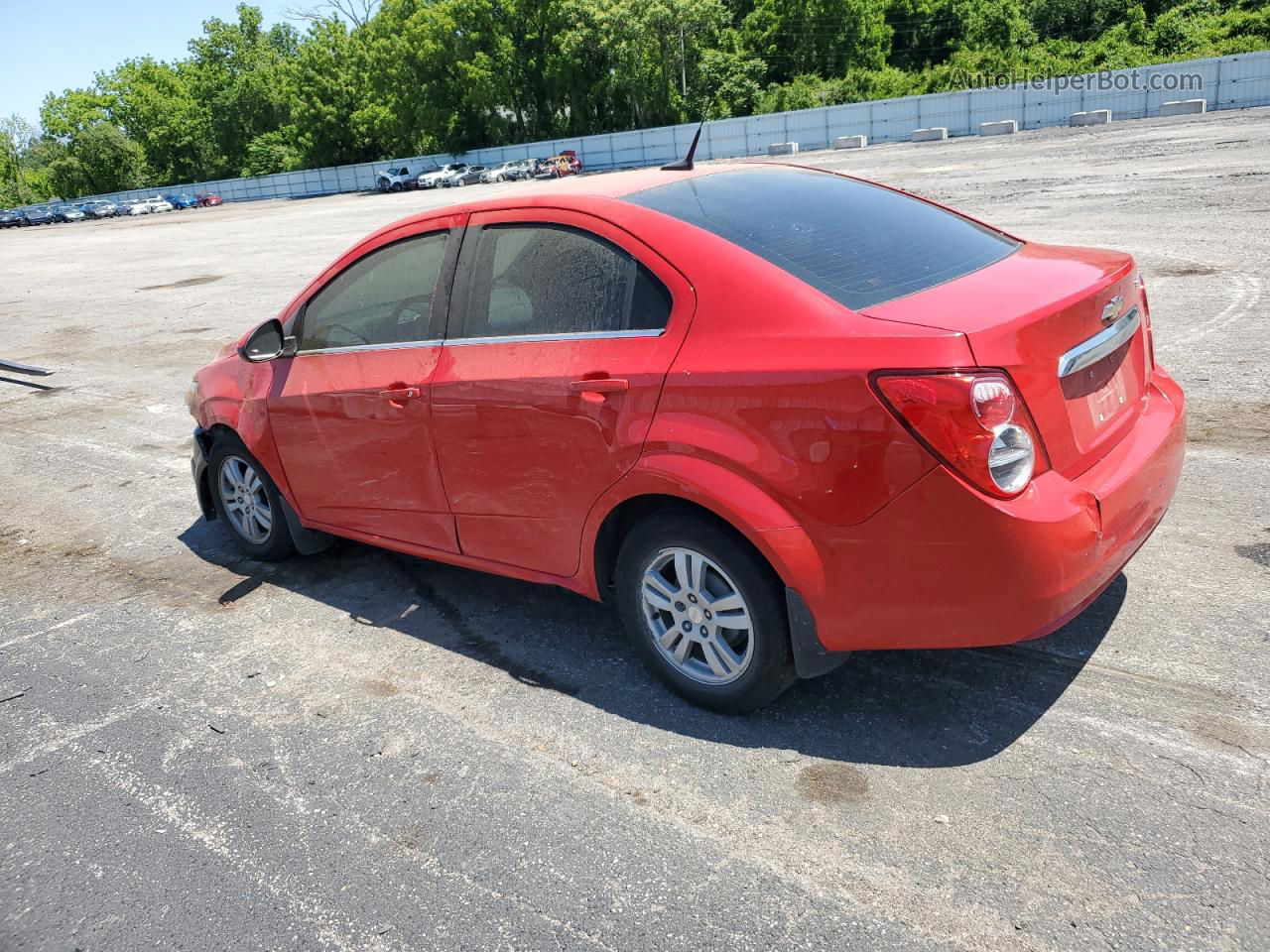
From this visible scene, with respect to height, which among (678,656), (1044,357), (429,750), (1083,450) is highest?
(1044,357)

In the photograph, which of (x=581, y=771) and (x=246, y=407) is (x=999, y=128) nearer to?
(x=246, y=407)

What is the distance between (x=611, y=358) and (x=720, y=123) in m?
55.1

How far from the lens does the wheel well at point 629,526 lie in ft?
10.3

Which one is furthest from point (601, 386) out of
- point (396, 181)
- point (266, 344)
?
point (396, 181)

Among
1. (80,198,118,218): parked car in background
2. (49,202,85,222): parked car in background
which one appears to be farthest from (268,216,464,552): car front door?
(49,202,85,222): parked car in background

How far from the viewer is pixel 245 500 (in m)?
5.31

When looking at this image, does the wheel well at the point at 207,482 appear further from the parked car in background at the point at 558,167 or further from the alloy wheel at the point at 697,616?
the parked car in background at the point at 558,167

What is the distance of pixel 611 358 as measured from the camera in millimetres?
3355

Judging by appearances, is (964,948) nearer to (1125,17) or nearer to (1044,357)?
(1044,357)

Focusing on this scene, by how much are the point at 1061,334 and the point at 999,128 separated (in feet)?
146

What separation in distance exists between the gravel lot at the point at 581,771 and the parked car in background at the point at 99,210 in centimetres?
8171

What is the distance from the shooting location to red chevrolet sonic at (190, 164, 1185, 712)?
2.79m

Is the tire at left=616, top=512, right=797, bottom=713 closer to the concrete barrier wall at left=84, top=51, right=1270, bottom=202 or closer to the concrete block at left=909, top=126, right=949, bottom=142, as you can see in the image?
the concrete barrier wall at left=84, top=51, right=1270, bottom=202

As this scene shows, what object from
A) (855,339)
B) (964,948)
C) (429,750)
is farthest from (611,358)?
(964,948)
